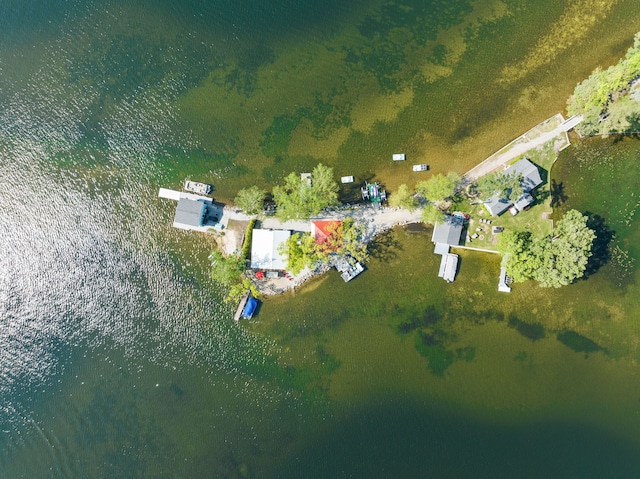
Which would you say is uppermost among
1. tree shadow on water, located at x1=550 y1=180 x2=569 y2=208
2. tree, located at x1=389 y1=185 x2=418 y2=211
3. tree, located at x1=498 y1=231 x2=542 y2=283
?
tree shadow on water, located at x1=550 y1=180 x2=569 y2=208

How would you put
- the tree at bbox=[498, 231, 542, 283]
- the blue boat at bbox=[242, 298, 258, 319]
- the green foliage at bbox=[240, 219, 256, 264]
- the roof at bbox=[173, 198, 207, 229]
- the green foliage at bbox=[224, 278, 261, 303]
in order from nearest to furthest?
the tree at bbox=[498, 231, 542, 283] → the roof at bbox=[173, 198, 207, 229] → the green foliage at bbox=[224, 278, 261, 303] → the green foliage at bbox=[240, 219, 256, 264] → the blue boat at bbox=[242, 298, 258, 319]

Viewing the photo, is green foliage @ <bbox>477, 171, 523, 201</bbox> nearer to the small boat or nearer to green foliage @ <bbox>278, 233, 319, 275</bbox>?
green foliage @ <bbox>278, 233, 319, 275</bbox>

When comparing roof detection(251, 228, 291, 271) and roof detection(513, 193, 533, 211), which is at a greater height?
roof detection(513, 193, 533, 211)

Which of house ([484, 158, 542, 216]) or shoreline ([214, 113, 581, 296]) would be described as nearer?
house ([484, 158, 542, 216])

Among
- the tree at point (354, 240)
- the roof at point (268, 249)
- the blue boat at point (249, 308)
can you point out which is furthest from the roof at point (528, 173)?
the blue boat at point (249, 308)

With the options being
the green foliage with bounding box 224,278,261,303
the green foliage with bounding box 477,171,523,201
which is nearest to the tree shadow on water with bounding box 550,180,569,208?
the green foliage with bounding box 477,171,523,201

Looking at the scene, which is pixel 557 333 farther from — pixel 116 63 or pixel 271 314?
pixel 116 63
